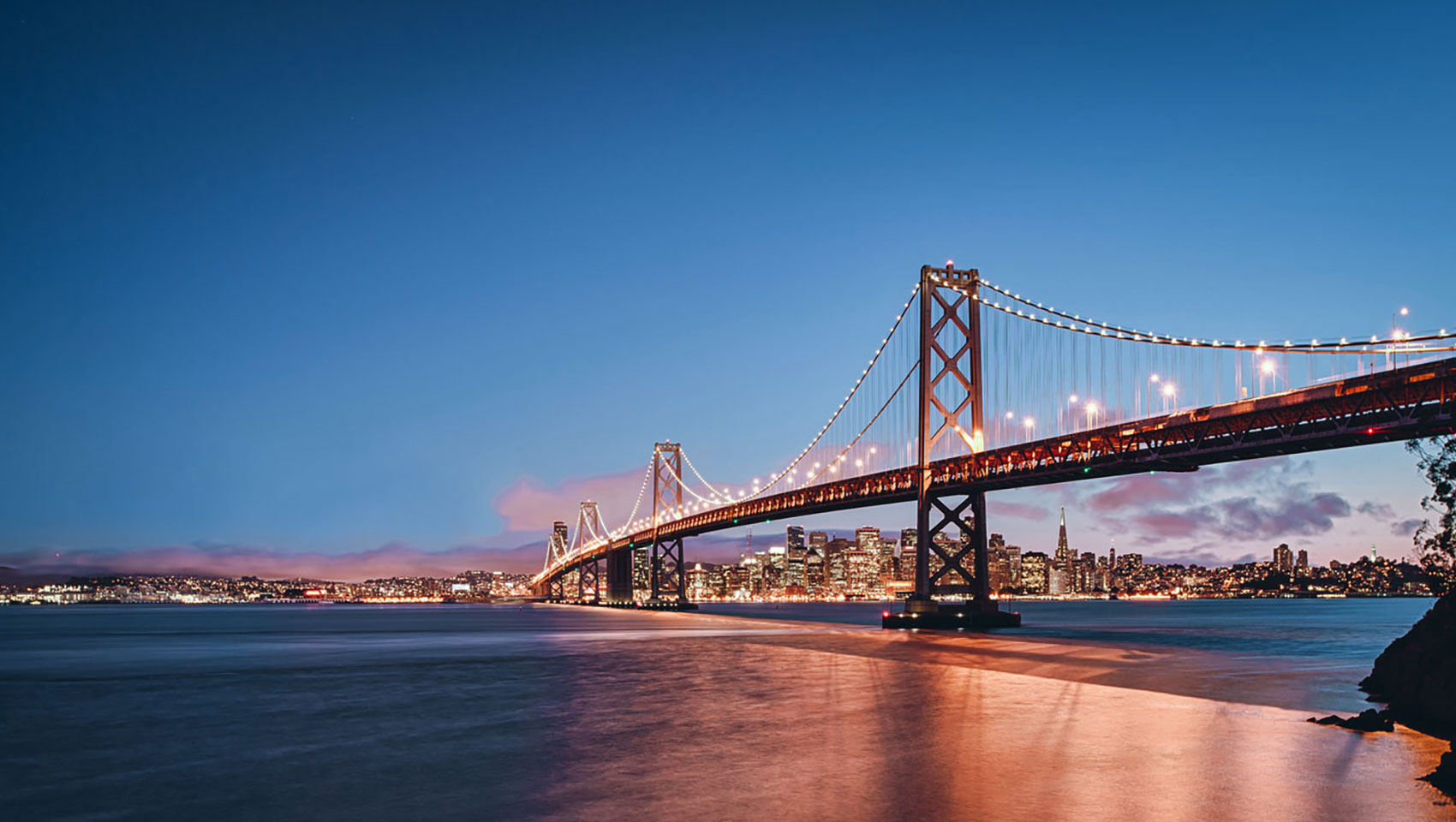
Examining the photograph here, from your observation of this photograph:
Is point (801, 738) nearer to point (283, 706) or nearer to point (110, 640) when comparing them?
point (283, 706)

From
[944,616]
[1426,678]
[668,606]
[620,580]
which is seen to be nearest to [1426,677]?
[1426,678]

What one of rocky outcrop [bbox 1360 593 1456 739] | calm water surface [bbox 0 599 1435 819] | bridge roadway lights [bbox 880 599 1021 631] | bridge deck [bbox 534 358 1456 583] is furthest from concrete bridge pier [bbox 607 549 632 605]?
rocky outcrop [bbox 1360 593 1456 739]

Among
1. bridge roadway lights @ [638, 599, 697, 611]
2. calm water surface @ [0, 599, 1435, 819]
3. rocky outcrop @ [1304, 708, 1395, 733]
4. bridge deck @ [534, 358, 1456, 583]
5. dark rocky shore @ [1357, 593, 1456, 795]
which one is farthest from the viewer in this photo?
bridge roadway lights @ [638, 599, 697, 611]

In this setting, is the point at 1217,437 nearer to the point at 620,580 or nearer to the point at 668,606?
the point at 668,606

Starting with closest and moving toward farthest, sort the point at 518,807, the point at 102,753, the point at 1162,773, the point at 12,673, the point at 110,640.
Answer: the point at 518,807, the point at 1162,773, the point at 102,753, the point at 12,673, the point at 110,640

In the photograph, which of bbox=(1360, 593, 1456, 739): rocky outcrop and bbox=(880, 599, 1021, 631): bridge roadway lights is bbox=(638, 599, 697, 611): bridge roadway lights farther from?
bbox=(1360, 593, 1456, 739): rocky outcrop

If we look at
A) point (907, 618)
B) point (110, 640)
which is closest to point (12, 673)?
point (110, 640)

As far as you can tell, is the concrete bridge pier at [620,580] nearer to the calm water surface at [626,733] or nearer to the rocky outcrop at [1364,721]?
the calm water surface at [626,733]

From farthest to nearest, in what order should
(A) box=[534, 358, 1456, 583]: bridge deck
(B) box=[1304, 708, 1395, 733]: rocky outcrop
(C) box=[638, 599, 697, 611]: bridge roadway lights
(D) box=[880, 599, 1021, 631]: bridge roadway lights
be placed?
(C) box=[638, 599, 697, 611]: bridge roadway lights → (D) box=[880, 599, 1021, 631]: bridge roadway lights → (A) box=[534, 358, 1456, 583]: bridge deck → (B) box=[1304, 708, 1395, 733]: rocky outcrop
